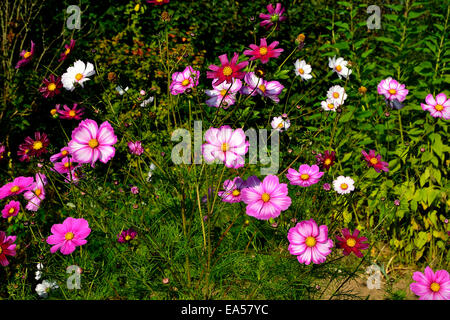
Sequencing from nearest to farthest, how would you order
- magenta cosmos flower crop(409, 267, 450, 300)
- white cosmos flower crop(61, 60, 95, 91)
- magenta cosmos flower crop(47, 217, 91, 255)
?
magenta cosmos flower crop(409, 267, 450, 300) < magenta cosmos flower crop(47, 217, 91, 255) < white cosmos flower crop(61, 60, 95, 91)

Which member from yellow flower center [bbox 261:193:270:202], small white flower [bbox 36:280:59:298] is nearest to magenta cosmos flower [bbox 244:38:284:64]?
yellow flower center [bbox 261:193:270:202]

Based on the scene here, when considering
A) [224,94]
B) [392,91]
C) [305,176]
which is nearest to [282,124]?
[305,176]

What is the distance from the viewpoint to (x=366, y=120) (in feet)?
8.97

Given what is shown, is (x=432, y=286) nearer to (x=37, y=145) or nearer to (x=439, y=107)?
(x=439, y=107)

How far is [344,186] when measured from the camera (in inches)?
84.2

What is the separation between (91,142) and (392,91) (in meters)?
1.62

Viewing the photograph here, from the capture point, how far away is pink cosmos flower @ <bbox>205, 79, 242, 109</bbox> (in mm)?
1543

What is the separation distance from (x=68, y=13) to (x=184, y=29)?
100 centimetres

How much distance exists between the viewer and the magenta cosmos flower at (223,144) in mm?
1405

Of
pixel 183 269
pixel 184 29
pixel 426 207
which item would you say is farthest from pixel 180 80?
pixel 184 29

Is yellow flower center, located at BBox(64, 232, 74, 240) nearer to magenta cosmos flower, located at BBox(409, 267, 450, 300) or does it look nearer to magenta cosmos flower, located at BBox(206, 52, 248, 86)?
magenta cosmos flower, located at BBox(206, 52, 248, 86)

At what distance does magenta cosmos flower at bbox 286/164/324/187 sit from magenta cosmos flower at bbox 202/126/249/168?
1.44ft

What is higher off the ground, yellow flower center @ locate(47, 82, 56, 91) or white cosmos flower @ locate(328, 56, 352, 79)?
white cosmos flower @ locate(328, 56, 352, 79)

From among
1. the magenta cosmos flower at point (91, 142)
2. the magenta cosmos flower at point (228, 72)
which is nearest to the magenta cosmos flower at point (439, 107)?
the magenta cosmos flower at point (228, 72)
